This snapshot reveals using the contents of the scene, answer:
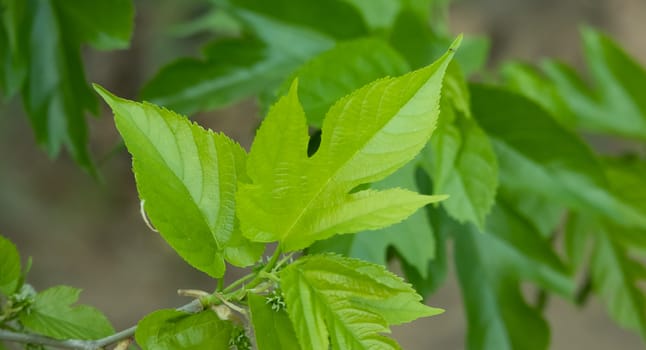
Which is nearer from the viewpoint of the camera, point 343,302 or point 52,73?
point 343,302

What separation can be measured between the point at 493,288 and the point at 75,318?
17.2 inches

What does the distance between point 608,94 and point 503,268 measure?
0.37m

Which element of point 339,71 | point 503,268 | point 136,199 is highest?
point 136,199

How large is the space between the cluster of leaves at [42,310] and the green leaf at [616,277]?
61cm

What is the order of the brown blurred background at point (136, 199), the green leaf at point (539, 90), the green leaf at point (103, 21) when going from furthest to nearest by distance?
1. the brown blurred background at point (136, 199)
2. the green leaf at point (539, 90)
3. the green leaf at point (103, 21)

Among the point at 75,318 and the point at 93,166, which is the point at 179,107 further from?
the point at 75,318

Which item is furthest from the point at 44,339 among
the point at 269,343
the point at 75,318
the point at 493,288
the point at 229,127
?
the point at 229,127

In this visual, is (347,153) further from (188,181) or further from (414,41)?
(414,41)

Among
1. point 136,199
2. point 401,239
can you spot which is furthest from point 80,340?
point 136,199

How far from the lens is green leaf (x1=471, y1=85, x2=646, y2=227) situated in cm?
71

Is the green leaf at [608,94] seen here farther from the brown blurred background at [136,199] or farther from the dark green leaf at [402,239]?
the brown blurred background at [136,199]

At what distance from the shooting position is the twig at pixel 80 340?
0.40 meters

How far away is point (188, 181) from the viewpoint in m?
0.39

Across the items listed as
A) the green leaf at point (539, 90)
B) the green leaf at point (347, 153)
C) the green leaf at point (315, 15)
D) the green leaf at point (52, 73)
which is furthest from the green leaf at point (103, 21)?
the green leaf at point (539, 90)
